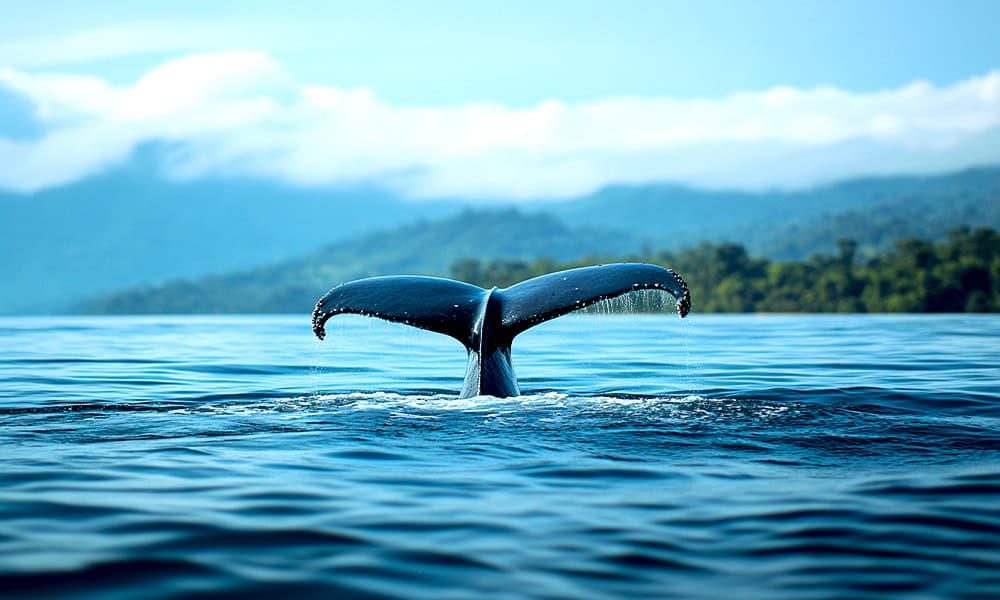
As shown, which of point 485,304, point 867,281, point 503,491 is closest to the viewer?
point 503,491

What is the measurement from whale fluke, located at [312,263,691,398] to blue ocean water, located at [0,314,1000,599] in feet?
1.30

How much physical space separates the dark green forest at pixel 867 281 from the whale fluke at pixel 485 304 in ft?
219

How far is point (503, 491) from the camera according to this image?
631cm

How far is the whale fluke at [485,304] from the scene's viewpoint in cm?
875

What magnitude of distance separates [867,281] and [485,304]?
76732 mm

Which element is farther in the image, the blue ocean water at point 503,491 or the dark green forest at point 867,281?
the dark green forest at point 867,281

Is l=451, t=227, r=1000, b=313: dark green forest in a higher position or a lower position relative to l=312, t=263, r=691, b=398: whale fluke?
higher

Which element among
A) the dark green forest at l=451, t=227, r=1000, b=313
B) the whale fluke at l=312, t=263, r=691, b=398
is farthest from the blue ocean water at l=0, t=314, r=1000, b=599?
the dark green forest at l=451, t=227, r=1000, b=313

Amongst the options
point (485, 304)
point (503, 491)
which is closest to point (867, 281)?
point (485, 304)

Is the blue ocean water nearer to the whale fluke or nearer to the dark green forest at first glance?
the whale fluke

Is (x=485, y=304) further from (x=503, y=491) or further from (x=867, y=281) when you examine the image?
(x=867, y=281)

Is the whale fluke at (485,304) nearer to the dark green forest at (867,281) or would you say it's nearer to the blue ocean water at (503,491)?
the blue ocean water at (503,491)

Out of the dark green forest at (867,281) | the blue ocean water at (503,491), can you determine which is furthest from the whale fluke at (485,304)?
the dark green forest at (867,281)

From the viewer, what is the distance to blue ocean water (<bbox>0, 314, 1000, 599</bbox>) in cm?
468
